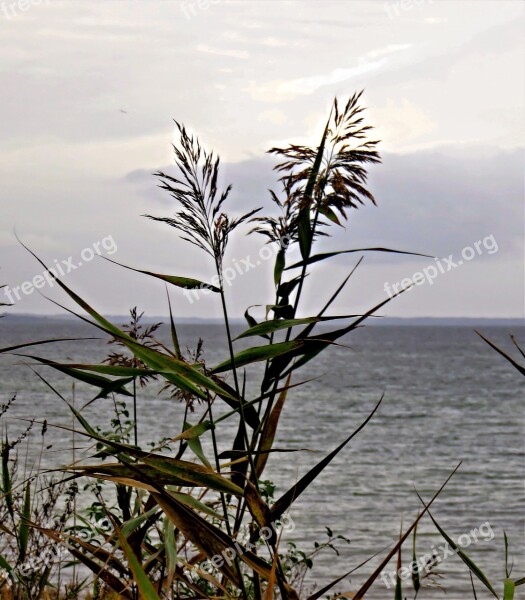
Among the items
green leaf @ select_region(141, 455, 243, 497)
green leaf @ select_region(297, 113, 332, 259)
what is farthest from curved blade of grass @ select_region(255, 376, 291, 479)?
green leaf @ select_region(297, 113, 332, 259)

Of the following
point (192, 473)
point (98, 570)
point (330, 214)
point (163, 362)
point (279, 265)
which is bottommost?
point (98, 570)

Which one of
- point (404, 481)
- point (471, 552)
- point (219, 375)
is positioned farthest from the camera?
point (404, 481)

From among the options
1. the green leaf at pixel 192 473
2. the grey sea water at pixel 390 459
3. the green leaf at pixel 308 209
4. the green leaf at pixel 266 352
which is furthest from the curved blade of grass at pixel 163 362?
the green leaf at pixel 308 209

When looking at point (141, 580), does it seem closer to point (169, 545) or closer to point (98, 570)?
point (169, 545)

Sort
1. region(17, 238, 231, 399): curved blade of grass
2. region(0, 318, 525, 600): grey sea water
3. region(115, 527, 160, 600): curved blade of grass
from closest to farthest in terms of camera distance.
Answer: region(115, 527, 160, 600): curved blade of grass → region(17, 238, 231, 399): curved blade of grass → region(0, 318, 525, 600): grey sea water

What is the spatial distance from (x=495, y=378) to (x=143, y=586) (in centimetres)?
7010

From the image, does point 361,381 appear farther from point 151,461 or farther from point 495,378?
point 151,461

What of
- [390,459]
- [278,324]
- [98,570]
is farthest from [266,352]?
[390,459]

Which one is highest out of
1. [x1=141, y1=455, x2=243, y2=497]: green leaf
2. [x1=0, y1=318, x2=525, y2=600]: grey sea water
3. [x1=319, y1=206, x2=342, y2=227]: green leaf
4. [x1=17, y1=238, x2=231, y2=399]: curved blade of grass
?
[x1=319, y1=206, x2=342, y2=227]: green leaf

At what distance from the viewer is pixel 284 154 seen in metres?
2.17

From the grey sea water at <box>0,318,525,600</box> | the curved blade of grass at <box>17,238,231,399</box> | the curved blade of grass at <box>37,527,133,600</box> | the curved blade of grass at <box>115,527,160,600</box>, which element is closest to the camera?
the curved blade of grass at <box>115,527,160,600</box>

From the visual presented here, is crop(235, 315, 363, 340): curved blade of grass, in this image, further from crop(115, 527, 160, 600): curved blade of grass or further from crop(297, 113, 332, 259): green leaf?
crop(115, 527, 160, 600): curved blade of grass

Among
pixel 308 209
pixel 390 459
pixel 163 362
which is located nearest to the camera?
pixel 163 362

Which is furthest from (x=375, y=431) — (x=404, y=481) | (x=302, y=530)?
(x=302, y=530)
